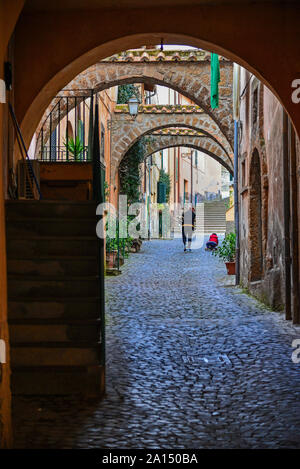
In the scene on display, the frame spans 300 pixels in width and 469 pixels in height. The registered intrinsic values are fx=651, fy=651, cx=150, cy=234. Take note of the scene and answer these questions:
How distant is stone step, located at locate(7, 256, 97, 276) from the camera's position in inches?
201

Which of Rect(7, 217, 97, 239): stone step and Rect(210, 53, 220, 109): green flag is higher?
Rect(210, 53, 220, 109): green flag

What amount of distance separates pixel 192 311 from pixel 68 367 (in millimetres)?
4521

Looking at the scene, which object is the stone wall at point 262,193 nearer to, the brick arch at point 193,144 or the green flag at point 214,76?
the green flag at point 214,76

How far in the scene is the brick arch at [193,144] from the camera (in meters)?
24.9

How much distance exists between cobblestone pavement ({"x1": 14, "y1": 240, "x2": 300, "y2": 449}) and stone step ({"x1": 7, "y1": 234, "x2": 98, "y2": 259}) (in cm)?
110

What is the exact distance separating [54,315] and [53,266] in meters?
0.39

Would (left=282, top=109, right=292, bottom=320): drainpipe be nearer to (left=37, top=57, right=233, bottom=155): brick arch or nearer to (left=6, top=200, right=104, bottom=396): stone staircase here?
(left=6, top=200, right=104, bottom=396): stone staircase

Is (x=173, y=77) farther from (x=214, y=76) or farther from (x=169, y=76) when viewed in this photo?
(x=214, y=76)

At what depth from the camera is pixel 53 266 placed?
511 centimetres

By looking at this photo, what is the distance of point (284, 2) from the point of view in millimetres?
6656

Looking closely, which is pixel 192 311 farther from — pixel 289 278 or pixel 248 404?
pixel 248 404


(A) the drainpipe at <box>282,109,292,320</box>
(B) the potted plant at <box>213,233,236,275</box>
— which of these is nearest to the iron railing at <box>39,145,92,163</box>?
(A) the drainpipe at <box>282,109,292,320</box>

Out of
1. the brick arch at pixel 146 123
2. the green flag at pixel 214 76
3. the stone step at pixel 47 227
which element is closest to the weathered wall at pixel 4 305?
the stone step at pixel 47 227
